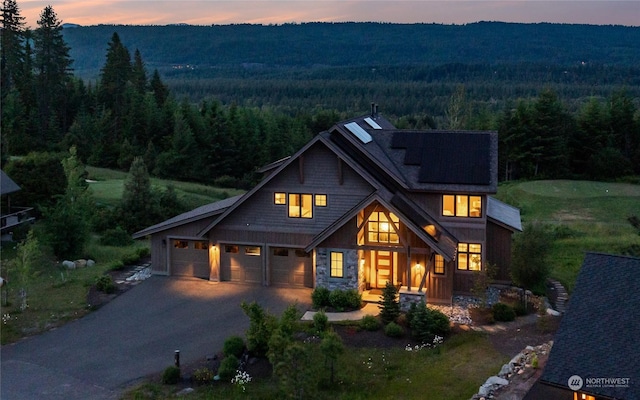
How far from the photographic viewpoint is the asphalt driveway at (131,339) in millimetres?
17312

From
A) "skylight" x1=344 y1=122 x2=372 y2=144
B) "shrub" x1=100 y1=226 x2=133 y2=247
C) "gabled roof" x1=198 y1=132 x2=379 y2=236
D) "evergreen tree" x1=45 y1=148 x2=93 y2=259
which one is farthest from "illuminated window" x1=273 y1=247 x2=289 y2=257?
"shrub" x1=100 y1=226 x2=133 y2=247

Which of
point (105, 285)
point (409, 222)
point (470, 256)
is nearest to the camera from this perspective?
point (409, 222)

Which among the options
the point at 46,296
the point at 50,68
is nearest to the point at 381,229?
the point at 46,296

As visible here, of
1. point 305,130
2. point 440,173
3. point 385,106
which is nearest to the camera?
point 440,173

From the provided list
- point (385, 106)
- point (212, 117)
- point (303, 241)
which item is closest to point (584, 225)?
point (303, 241)

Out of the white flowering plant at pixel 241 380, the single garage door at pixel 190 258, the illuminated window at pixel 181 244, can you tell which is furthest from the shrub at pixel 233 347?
the illuminated window at pixel 181 244

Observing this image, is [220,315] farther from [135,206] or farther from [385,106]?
[385,106]

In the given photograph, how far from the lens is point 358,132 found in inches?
1025

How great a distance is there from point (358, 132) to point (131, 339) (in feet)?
37.8

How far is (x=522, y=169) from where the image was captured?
60031 millimetres

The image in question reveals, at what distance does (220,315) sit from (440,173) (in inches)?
375

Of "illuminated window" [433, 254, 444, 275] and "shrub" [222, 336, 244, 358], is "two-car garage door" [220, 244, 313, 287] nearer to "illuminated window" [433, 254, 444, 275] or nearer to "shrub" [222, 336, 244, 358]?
"illuminated window" [433, 254, 444, 275]

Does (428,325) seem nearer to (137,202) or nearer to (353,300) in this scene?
(353,300)

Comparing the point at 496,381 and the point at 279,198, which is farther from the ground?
the point at 279,198
